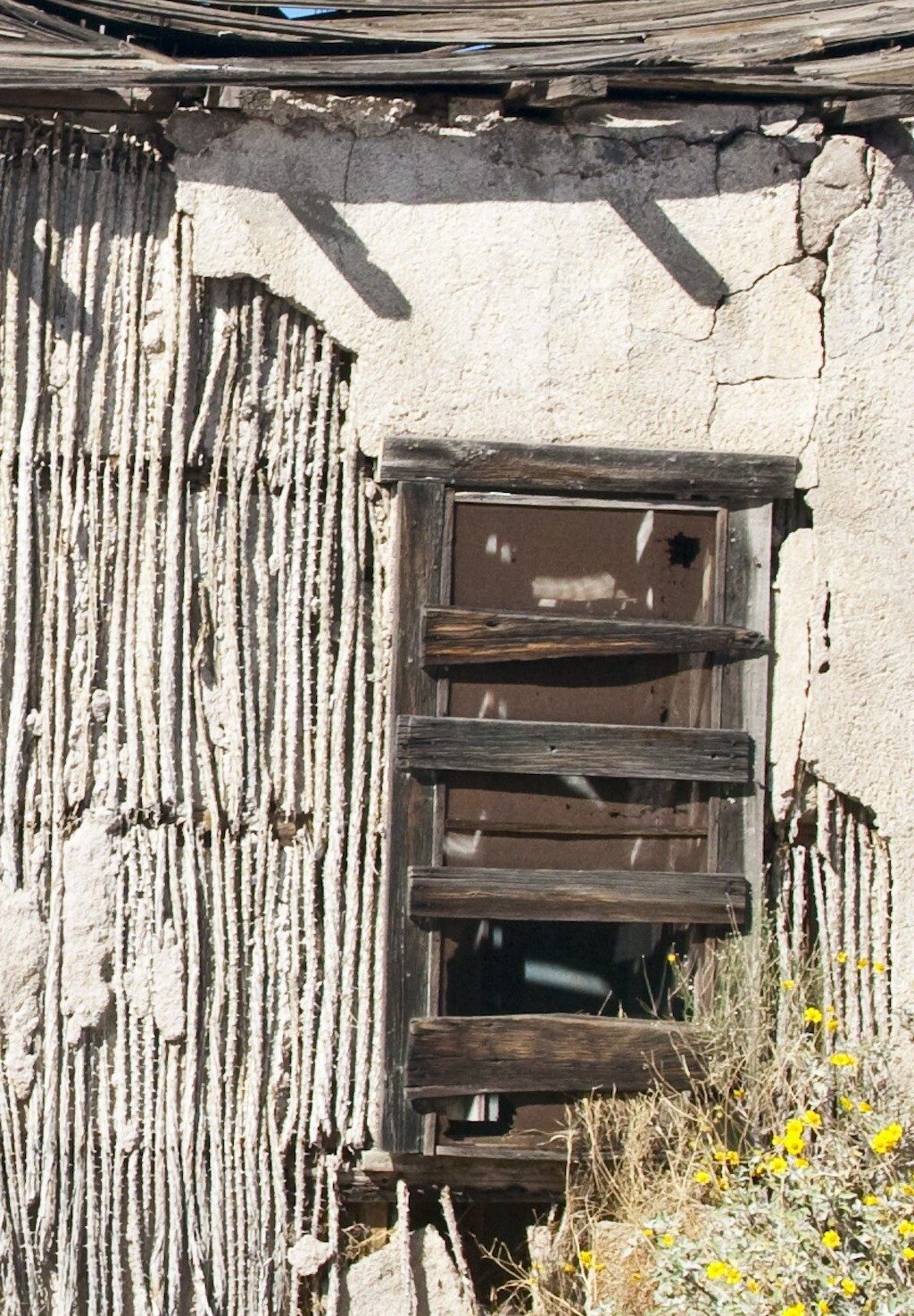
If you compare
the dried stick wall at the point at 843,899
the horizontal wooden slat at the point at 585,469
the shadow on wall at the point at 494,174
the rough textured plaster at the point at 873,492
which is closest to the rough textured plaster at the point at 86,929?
the horizontal wooden slat at the point at 585,469

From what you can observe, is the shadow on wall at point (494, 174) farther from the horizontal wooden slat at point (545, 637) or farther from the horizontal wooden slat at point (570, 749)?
the horizontal wooden slat at point (570, 749)

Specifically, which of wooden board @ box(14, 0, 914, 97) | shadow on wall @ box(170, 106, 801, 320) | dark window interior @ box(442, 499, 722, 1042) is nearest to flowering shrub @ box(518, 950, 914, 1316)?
dark window interior @ box(442, 499, 722, 1042)

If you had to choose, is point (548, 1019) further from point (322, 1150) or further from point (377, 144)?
point (377, 144)

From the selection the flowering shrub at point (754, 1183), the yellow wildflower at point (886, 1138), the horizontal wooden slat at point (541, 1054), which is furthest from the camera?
the horizontal wooden slat at point (541, 1054)

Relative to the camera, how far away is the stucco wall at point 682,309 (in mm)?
4051

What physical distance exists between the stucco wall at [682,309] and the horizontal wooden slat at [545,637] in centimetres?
26

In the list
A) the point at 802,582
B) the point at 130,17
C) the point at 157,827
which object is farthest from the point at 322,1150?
the point at 130,17

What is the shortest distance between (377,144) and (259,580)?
1.35 metres

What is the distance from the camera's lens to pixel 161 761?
4082 mm

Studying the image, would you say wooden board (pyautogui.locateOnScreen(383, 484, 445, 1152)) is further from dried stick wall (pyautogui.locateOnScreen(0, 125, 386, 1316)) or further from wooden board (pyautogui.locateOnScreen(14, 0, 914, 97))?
wooden board (pyautogui.locateOnScreen(14, 0, 914, 97))

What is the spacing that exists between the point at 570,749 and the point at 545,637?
34cm

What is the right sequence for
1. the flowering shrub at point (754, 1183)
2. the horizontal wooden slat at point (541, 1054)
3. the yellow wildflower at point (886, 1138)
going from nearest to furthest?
the flowering shrub at point (754, 1183) → the yellow wildflower at point (886, 1138) → the horizontal wooden slat at point (541, 1054)

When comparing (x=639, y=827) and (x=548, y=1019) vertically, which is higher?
(x=639, y=827)

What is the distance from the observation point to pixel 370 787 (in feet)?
13.6
